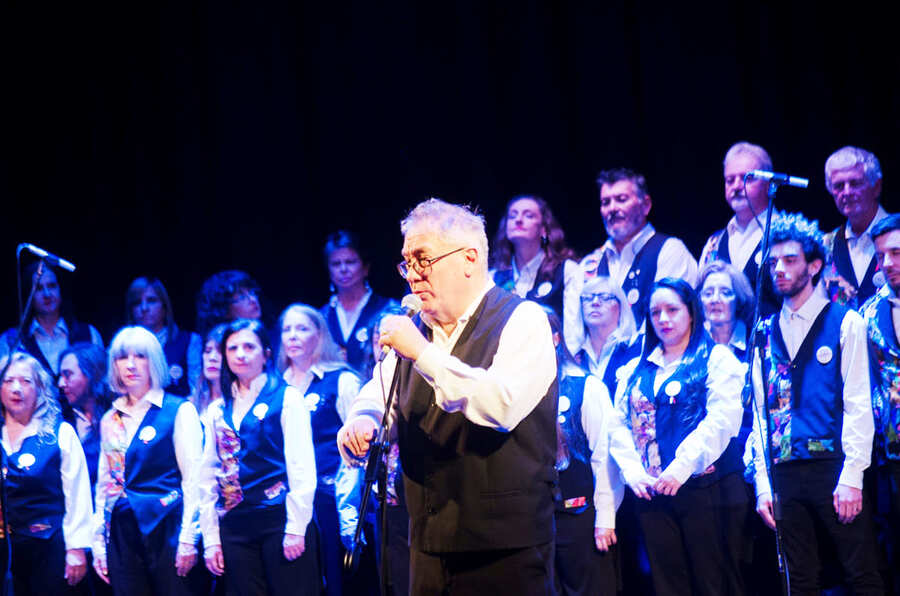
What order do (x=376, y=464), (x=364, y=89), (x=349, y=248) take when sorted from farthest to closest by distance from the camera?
(x=364, y=89) → (x=349, y=248) → (x=376, y=464)

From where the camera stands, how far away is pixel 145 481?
13.8ft

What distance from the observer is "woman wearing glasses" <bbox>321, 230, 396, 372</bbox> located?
195 inches

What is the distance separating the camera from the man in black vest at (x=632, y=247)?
442 cm

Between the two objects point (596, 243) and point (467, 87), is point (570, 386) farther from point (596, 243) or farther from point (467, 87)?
point (467, 87)

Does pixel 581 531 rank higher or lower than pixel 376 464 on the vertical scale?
lower

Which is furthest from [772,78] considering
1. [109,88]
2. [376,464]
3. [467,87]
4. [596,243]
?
[109,88]

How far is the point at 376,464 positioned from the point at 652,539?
1850 millimetres

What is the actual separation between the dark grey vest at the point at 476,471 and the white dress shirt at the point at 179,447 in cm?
210

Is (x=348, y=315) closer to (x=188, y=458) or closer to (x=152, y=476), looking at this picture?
(x=188, y=458)

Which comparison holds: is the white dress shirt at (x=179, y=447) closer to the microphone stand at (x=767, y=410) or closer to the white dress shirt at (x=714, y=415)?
the white dress shirt at (x=714, y=415)

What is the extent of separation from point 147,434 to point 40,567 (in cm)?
73

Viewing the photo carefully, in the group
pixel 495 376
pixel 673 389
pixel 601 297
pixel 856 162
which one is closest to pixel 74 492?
pixel 601 297

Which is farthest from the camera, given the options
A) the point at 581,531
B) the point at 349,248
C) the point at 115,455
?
the point at 349,248

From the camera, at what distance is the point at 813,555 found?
3525 mm
